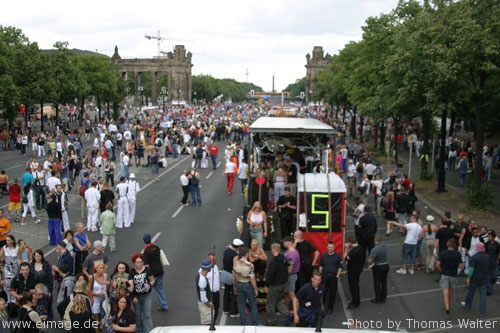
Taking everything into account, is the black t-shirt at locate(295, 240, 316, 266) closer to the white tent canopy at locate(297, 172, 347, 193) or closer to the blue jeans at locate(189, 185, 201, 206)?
the white tent canopy at locate(297, 172, 347, 193)

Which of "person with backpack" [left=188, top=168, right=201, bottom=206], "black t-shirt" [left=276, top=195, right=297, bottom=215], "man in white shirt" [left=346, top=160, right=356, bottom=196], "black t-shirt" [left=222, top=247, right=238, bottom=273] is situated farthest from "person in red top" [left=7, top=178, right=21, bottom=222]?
"man in white shirt" [left=346, top=160, right=356, bottom=196]

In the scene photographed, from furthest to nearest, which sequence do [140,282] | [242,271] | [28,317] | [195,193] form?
[195,193] → [242,271] → [140,282] → [28,317]

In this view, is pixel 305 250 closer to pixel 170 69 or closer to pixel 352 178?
pixel 352 178

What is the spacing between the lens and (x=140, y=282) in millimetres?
10422

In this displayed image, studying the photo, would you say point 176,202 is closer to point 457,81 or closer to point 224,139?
point 457,81

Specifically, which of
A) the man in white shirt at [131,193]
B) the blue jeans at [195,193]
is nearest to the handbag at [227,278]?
the man in white shirt at [131,193]

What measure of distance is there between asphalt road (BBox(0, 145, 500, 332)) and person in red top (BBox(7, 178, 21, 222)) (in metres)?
0.94

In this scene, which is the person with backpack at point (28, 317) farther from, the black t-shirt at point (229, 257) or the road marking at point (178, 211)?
the road marking at point (178, 211)

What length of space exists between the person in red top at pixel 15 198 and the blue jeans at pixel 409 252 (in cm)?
1221

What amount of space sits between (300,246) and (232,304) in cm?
172

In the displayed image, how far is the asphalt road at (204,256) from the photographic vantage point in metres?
12.1

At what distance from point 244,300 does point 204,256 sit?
536cm

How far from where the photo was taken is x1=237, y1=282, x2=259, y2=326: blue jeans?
11.0 metres

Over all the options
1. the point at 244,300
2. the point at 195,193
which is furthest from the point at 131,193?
the point at 244,300
